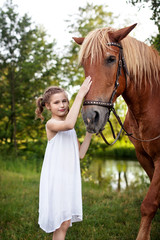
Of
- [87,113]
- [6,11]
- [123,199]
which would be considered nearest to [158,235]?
[123,199]

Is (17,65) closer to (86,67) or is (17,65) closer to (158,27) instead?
(158,27)

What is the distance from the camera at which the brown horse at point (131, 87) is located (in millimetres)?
1993

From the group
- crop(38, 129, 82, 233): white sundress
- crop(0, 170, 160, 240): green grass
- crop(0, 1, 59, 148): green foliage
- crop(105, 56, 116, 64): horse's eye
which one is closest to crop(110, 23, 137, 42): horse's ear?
crop(105, 56, 116, 64): horse's eye

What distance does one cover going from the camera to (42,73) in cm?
931

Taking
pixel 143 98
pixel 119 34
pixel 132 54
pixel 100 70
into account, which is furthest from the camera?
pixel 143 98

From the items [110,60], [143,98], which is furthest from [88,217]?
[110,60]

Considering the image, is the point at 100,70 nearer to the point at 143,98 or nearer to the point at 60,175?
the point at 143,98

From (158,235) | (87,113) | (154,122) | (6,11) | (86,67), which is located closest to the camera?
(87,113)

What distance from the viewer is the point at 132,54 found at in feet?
7.79

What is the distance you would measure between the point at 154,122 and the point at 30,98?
7779mm

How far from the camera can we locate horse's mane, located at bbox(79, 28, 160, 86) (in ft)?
6.86

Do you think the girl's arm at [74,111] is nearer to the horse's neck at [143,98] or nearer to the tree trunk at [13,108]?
the horse's neck at [143,98]

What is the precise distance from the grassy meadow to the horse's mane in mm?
1973

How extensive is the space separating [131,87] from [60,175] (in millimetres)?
1211
